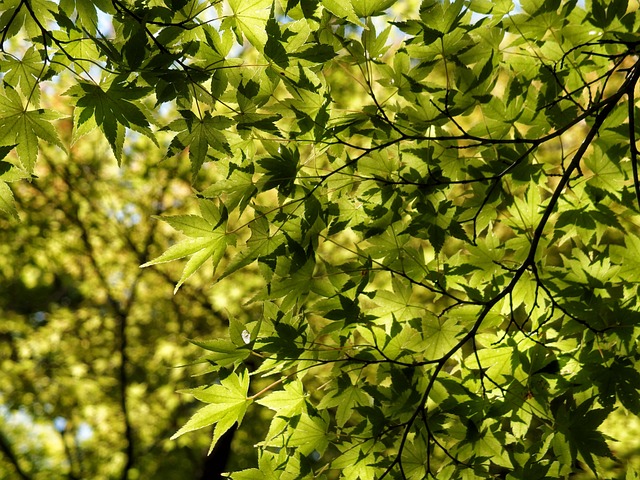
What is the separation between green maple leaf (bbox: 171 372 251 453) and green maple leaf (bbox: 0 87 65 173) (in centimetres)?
66

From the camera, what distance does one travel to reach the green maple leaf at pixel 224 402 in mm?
1355

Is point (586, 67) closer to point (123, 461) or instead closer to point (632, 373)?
point (632, 373)

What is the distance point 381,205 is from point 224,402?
0.65 m

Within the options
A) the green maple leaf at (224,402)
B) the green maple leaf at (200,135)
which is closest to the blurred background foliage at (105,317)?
the green maple leaf at (224,402)

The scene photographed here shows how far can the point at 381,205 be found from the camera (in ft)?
5.27

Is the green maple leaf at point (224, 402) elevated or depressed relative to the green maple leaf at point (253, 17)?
depressed

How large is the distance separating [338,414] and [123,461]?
22.9 ft

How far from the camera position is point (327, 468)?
147 cm

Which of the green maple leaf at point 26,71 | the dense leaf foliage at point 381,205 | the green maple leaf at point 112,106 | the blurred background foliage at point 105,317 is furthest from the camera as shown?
the blurred background foliage at point 105,317

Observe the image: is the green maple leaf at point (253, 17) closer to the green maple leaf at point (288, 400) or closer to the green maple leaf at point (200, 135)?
the green maple leaf at point (200, 135)

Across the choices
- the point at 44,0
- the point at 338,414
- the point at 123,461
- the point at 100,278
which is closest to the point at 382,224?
the point at 338,414

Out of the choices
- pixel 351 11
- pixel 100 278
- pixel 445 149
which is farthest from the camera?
pixel 100 278

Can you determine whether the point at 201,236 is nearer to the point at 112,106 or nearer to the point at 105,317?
the point at 112,106

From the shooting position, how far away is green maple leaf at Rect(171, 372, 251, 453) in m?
1.36
